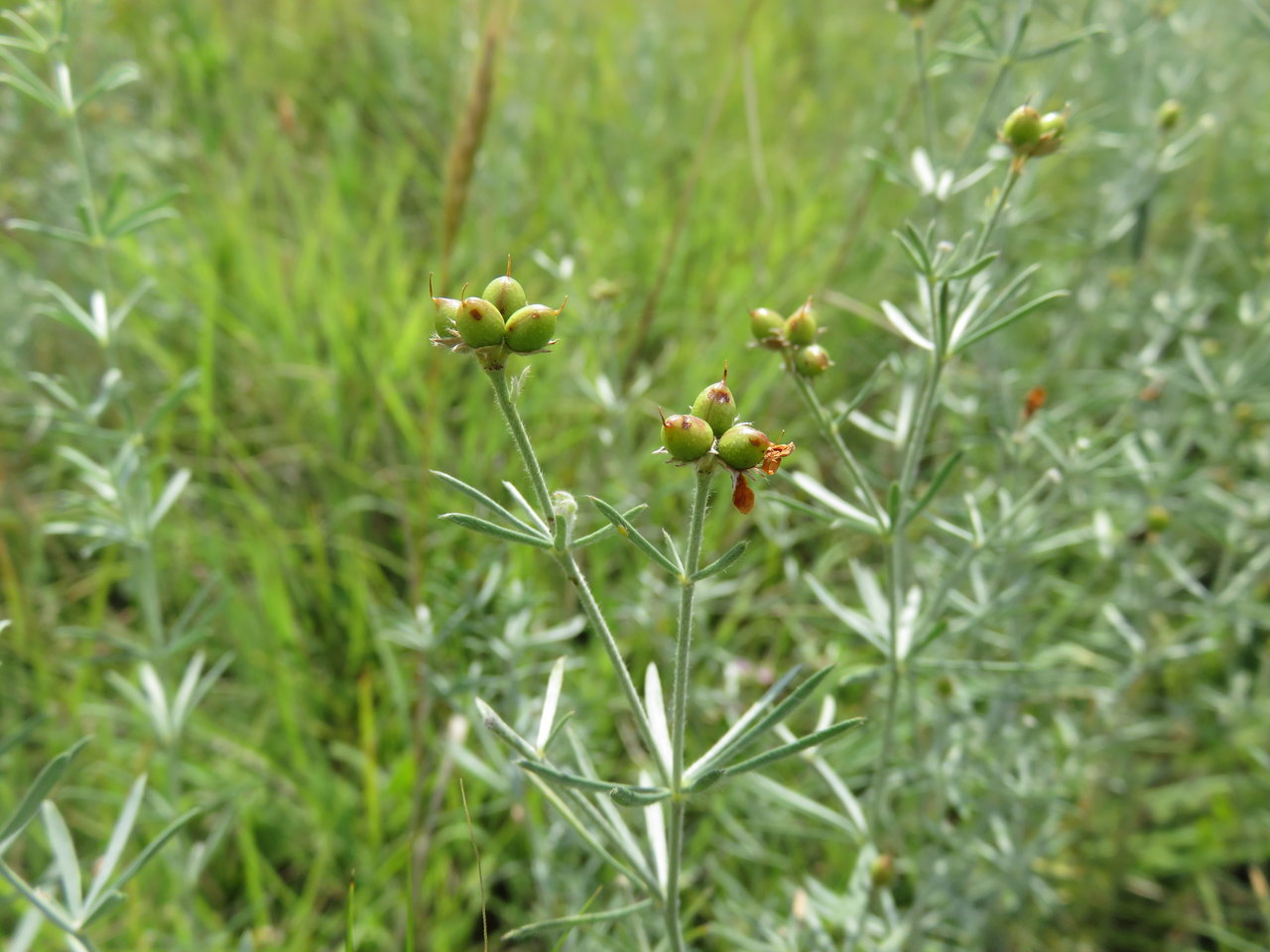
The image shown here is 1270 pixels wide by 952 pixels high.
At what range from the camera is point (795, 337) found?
161cm

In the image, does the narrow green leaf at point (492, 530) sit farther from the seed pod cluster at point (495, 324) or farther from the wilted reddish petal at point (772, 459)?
the wilted reddish petal at point (772, 459)

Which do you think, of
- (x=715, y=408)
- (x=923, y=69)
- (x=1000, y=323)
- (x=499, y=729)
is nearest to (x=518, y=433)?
(x=715, y=408)

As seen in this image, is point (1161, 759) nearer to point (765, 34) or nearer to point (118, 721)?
point (118, 721)

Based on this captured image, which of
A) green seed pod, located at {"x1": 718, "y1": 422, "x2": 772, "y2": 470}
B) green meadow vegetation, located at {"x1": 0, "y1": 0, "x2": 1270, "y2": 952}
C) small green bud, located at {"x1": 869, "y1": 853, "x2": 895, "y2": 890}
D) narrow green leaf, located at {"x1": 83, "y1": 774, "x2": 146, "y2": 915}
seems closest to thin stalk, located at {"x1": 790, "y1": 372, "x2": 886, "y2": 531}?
green meadow vegetation, located at {"x1": 0, "y1": 0, "x2": 1270, "y2": 952}

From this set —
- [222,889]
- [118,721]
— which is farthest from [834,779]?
[118,721]

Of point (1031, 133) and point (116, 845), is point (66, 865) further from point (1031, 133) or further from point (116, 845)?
point (1031, 133)

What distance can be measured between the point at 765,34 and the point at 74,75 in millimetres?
3933

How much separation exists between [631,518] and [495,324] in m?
0.30

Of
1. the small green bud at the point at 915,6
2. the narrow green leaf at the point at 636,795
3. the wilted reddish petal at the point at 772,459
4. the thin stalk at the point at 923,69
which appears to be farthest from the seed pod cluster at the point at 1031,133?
the narrow green leaf at the point at 636,795

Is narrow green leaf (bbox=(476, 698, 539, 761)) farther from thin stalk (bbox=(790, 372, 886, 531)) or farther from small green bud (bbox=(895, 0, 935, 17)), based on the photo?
small green bud (bbox=(895, 0, 935, 17))

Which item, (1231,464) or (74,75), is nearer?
(1231,464)

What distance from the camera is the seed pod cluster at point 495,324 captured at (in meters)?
1.08

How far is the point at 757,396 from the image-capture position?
3.57m

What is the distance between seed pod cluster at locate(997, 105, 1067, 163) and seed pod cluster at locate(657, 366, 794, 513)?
81cm
